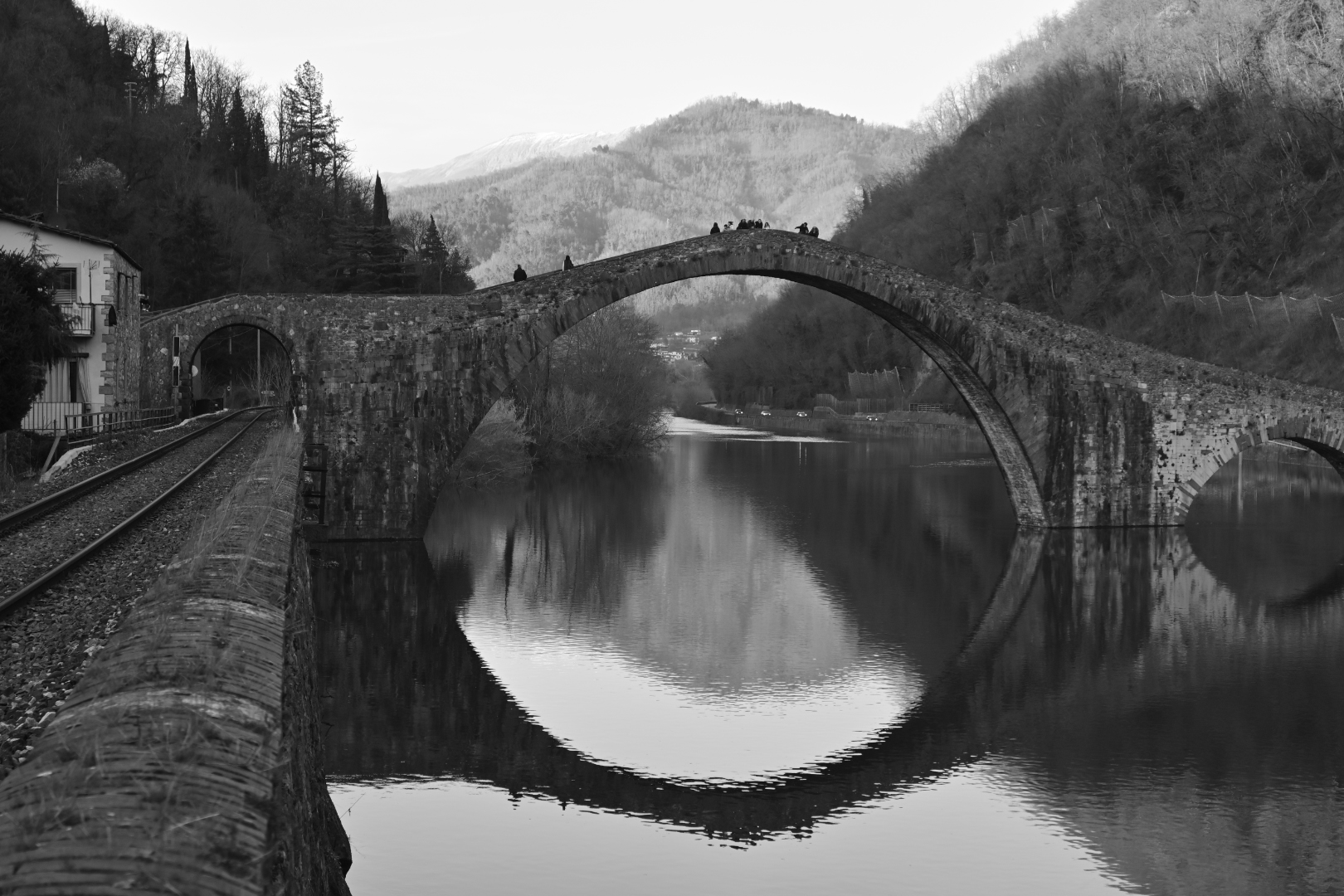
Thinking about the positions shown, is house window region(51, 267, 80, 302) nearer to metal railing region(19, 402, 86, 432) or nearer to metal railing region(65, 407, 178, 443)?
metal railing region(19, 402, 86, 432)

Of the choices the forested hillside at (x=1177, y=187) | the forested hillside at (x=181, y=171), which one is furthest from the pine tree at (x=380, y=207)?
the forested hillside at (x=1177, y=187)

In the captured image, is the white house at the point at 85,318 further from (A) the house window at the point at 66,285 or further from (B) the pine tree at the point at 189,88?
(B) the pine tree at the point at 189,88

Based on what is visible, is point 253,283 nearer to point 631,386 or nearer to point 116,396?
point 631,386

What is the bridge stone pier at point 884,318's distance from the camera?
23.1m

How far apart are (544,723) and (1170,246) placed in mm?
45416

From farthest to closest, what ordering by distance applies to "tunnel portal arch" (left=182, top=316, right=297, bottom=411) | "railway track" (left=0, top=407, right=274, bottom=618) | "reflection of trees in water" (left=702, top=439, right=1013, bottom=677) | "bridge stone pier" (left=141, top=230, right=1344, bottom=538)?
"tunnel portal arch" (left=182, top=316, right=297, bottom=411) < "bridge stone pier" (left=141, top=230, right=1344, bottom=538) < "reflection of trees in water" (left=702, top=439, right=1013, bottom=677) < "railway track" (left=0, top=407, right=274, bottom=618)

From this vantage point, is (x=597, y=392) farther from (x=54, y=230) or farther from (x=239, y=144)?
(x=239, y=144)

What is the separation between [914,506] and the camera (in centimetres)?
3219

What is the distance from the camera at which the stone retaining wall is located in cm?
330

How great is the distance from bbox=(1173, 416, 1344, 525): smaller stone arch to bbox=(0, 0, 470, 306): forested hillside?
1135 inches

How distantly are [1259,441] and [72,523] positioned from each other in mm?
20023

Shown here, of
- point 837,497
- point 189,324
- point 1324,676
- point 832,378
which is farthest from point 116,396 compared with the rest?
point 832,378

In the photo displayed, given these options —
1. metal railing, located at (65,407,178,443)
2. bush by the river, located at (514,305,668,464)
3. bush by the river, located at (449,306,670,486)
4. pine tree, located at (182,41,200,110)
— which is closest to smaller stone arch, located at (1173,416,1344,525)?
bush by the river, located at (449,306,670,486)

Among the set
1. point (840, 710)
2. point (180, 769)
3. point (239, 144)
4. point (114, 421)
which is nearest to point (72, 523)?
point (840, 710)
